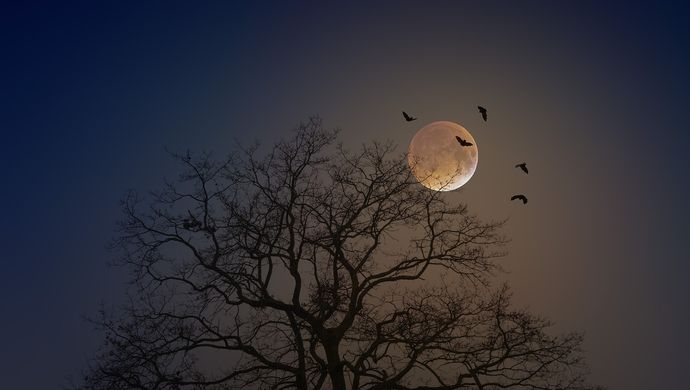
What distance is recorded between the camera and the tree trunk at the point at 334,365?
17203 millimetres

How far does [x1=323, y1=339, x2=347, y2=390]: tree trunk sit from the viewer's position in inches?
677

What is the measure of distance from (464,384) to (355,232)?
14.5ft

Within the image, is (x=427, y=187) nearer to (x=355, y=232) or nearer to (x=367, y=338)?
(x=355, y=232)

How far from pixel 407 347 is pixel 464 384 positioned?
1.55 meters

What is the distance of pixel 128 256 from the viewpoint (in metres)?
18.3

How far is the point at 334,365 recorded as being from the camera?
17.4m

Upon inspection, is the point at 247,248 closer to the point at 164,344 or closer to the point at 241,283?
the point at 241,283

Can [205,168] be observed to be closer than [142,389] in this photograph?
No

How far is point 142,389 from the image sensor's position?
16.9 m

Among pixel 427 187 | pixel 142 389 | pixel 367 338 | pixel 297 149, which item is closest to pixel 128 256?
pixel 142 389

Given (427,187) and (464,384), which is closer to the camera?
(464,384)

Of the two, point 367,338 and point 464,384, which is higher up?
point 367,338

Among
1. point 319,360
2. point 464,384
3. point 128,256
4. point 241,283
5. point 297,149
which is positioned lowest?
point 464,384

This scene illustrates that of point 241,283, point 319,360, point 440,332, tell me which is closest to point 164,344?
point 241,283
